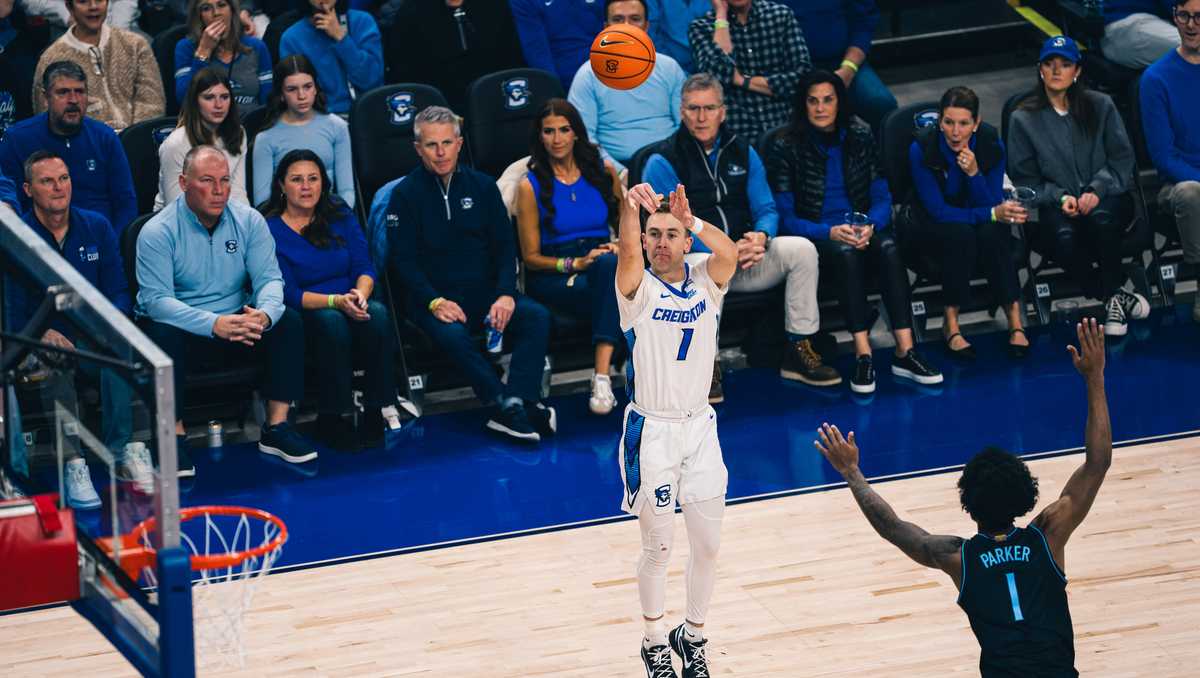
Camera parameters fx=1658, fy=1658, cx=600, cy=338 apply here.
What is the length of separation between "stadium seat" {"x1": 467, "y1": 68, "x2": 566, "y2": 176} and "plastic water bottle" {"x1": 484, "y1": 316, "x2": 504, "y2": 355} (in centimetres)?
127

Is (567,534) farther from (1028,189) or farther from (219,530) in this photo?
(1028,189)

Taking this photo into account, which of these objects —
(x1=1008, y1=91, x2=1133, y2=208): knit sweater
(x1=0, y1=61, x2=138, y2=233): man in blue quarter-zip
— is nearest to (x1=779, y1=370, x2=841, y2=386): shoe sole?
(x1=1008, y1=91, x2=1133, y2=208): knit sweater

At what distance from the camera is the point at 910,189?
9.80m

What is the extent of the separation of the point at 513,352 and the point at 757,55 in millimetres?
2644

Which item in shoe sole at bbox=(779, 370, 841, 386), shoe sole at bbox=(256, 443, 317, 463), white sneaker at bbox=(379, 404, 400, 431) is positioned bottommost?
shoe sole at bbox=(256, 443, 317, 463)

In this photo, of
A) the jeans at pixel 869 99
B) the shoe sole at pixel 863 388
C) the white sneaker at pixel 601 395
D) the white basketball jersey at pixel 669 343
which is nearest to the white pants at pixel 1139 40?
the jeans at pixel 869 99

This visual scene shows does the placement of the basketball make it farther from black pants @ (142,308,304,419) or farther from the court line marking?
the court line marking

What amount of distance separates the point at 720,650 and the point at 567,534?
1298 mm

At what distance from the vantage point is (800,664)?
253 inches

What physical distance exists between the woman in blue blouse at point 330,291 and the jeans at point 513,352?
0.97 ft

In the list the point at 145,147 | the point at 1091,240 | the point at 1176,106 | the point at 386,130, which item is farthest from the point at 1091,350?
the point at 145,147

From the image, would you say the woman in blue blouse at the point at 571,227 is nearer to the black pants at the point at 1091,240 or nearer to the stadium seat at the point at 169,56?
the stadium seat at the point at 169,56

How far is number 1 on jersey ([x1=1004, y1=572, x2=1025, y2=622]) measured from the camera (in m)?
4.88

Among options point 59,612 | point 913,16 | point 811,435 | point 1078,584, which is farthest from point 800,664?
point 913,16
